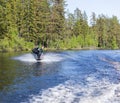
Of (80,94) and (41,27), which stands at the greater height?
(41,27)

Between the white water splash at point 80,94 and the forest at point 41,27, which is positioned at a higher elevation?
the forest at point 41,27

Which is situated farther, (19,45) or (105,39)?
(105,39)

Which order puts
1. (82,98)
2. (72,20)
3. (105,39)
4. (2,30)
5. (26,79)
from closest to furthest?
(82,98)
(26,79)
(2,30)
(72,20)
(105,39)

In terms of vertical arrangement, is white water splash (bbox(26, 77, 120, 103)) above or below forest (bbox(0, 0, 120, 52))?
below

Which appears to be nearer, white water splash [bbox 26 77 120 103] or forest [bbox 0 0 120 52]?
white water splash [bbox 26 77 120 103]

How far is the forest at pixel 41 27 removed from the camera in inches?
2763

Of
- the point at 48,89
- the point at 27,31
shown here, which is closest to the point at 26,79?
the point at 48,89

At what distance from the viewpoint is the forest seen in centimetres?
7019

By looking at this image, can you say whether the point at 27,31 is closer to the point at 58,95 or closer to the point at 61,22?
the point at 61,22

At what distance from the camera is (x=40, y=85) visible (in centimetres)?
1978

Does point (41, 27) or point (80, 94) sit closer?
point (80, 94)

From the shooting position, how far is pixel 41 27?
8612 cm

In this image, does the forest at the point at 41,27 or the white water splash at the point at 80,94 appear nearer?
the white water splash at the point at 80,94

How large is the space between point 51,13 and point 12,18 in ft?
69.8
